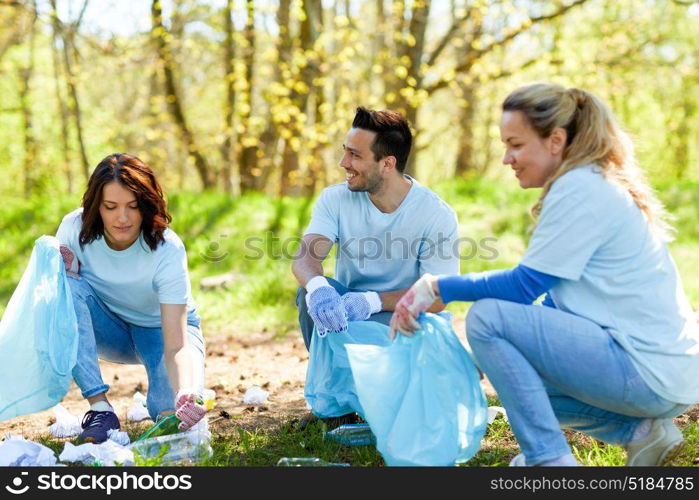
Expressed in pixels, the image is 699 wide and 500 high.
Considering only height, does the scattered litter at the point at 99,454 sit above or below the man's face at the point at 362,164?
below

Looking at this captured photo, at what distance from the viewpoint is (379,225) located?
3.49 meters

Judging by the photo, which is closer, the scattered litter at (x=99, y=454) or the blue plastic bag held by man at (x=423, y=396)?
the blue plastic bag held by man at (x=423, y=396)

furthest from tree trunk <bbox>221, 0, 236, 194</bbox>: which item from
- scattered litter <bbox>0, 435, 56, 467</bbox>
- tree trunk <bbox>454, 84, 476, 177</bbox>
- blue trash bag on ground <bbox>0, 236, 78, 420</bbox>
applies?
scattered litter <bbox>0, 435, 56, 467</bbox>

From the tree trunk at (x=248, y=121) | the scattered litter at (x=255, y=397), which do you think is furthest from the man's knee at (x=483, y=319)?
the tree trunk at (x=248, y=121)

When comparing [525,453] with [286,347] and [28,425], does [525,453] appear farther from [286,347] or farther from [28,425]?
[286,347]

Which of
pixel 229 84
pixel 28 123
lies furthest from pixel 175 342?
pixel 28 123

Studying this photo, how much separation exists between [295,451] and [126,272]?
1070 millimetres

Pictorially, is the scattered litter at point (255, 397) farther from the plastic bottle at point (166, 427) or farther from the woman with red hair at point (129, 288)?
the plastic bottle at point (166, 427)

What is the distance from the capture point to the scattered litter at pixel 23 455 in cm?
254

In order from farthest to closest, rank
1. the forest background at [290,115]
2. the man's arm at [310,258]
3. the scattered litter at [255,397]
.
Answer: the forest background at [290,115]
the scattered litter at [255,397]
the man's arm at [310,258]

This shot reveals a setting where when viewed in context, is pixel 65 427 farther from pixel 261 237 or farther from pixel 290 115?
pixel 290 115

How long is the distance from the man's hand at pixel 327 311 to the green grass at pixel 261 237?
2496 mm

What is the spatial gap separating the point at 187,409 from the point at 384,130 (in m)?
1.58

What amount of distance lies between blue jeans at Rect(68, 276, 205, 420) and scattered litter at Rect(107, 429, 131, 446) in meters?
0.18
